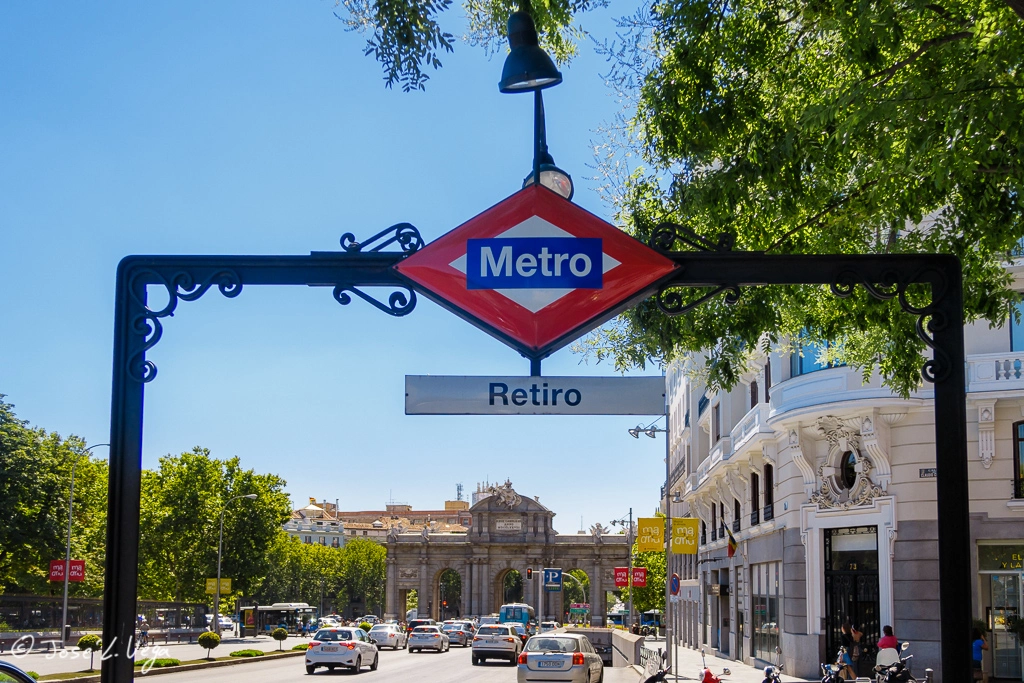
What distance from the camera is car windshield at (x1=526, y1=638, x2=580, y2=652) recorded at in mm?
28234

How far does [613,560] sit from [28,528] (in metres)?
79.4

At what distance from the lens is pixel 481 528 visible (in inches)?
4919

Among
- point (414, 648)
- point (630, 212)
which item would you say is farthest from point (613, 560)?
point (630, 212)

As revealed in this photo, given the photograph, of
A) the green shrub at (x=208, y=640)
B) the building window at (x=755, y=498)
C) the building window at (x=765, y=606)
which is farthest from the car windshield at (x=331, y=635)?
the building window at (x=755, y=498)

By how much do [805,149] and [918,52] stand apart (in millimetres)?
1614

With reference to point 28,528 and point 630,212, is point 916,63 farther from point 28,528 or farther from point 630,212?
point 28,528

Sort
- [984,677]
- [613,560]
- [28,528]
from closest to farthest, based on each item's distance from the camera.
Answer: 1. [984,677]
2. [28,528]
3. [613,560]

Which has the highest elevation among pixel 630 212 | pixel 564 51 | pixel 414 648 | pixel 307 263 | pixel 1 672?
pixel 564 51

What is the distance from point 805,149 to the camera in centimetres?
1204

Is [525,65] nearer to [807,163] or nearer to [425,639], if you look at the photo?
[807,163]

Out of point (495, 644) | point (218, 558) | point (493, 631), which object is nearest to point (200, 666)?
point (495, 644)

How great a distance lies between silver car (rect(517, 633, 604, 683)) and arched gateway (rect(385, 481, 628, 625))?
313 feet

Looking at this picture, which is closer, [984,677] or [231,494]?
[984,677]

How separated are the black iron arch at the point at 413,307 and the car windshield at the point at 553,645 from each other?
23.4 metres
